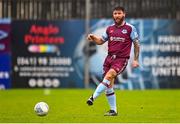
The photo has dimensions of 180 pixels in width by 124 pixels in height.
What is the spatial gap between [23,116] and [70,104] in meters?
4.56

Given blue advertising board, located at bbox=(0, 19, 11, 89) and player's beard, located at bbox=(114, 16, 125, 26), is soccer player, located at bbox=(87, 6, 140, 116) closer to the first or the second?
player's beard, located at bbox=(114, 16, 125, 26)

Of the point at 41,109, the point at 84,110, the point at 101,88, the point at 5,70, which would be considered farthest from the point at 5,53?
the point at 101,88

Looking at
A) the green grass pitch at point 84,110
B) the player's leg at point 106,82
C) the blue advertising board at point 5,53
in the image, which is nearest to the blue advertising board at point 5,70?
the blue advertising board at point 5,53

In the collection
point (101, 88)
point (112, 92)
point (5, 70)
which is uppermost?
point (101, 88)

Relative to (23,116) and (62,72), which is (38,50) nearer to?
(62,72)

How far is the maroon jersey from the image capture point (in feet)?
50.5

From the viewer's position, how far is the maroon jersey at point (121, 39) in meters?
15.4

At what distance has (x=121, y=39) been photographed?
15414 millimetres

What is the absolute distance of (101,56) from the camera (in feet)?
93.5

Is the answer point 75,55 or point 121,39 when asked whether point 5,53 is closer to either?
point 75,55

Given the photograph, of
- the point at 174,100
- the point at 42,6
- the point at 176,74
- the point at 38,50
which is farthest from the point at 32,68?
the point at 174,100

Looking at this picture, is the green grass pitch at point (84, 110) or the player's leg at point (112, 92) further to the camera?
the player's leg at point (112, 92)

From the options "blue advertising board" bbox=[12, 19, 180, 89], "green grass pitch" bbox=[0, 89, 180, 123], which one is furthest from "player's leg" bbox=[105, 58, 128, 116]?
"blue advertising board" bbox=[12, 19, 180, 89]

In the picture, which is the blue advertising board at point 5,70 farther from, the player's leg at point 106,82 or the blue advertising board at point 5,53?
the player's leg at point 106,82
